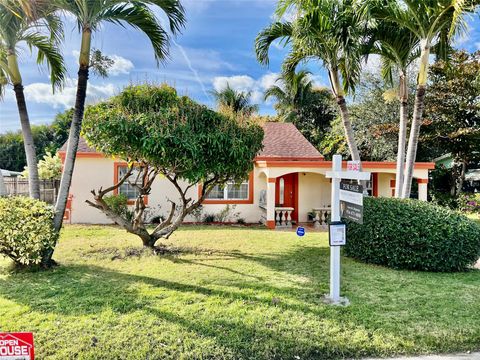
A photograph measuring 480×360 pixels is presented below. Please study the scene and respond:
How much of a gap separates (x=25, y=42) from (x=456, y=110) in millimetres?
20121

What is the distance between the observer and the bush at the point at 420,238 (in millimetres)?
6879

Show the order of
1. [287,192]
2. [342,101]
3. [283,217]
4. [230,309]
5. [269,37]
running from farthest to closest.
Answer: [287,192]
[283,217]
[269,37]
[342,101]
[230,309]

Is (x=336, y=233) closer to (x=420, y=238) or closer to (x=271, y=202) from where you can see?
(x=420, y=238)

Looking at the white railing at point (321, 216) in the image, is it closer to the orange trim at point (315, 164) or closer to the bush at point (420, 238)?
the orange trim at point (315, 164)

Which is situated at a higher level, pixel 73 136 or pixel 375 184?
pixel 73 136

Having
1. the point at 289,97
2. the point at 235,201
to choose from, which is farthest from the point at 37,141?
the point at 235,201

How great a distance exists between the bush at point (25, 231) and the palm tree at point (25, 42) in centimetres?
92

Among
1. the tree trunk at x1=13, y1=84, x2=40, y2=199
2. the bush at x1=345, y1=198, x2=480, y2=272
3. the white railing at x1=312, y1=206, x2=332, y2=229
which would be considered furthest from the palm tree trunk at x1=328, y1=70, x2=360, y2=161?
the tree trunk at x1=13, y1=84, x2=40, y2=199

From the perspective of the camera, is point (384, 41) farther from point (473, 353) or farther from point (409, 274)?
point (473, 353)

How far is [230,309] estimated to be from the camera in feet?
15.8

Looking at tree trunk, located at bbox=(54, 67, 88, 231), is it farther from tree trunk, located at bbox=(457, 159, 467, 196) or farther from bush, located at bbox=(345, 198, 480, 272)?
tree trunk, located at bbox=(457, 159, 467, 196)

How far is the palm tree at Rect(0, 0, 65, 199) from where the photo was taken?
6.80 m

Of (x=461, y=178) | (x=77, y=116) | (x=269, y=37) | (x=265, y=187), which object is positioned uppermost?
(x=269, y=37)

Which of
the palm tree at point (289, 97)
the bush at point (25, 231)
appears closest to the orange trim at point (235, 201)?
the bush at point (25, 231)
